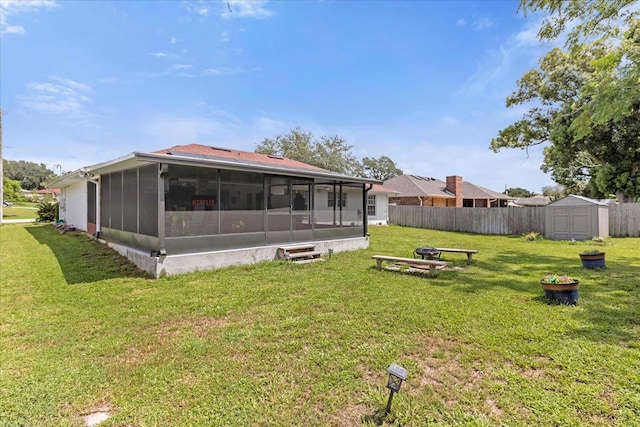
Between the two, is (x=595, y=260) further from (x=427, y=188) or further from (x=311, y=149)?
(x=311, y=149)

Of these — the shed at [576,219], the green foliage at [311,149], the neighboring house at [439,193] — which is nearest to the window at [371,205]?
the neighboring house at [439,193]

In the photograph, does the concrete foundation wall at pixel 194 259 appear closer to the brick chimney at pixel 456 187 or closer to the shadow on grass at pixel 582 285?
the shadow on grass at pixel 582 285

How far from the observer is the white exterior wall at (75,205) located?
13598 millimetres

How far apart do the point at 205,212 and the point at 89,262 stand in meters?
3.48

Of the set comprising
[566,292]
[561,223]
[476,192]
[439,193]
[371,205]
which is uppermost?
[476,192]

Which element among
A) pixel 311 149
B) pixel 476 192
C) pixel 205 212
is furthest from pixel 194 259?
pixel 476 192

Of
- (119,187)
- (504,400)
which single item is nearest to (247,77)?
(119,187)

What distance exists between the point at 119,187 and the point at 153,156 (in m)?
3.61

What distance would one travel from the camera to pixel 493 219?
18.0 metres

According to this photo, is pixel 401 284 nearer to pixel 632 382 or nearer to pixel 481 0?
pixel 632 382

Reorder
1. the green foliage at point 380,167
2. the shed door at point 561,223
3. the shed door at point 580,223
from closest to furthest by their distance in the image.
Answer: the shed door at point 580,223, the shed door at point 561,223, the green foliage at point 380,167

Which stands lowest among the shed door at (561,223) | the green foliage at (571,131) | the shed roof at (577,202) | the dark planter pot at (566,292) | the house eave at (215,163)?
the dark planter pot at (566,292)

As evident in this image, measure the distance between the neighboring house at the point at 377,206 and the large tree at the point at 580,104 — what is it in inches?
Answer: 293

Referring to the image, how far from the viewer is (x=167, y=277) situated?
6.85m
